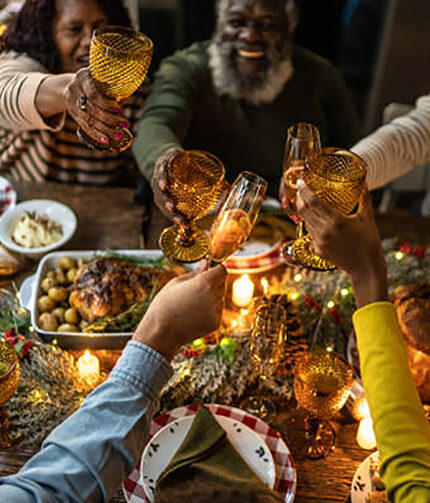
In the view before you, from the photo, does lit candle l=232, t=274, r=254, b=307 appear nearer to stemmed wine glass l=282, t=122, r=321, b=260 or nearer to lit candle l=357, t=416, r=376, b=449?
stemmed wine glass l=282, t=122, r=321, b=260

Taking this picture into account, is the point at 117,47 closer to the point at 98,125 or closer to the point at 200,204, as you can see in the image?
the point at 98,125

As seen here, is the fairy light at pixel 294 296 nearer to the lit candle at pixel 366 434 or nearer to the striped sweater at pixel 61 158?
the lit candle at pixel 366 434

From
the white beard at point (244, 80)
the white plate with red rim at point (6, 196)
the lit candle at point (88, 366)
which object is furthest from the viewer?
the white beard at point (244, 80)

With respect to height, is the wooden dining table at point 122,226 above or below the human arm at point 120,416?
below

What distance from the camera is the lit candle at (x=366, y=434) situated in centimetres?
124

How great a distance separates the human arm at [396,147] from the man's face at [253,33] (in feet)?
2.35

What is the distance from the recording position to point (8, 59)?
152 centimetres

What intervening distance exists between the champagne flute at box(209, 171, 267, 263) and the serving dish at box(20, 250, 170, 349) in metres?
0.34

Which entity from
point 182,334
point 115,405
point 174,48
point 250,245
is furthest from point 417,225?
point 174,48

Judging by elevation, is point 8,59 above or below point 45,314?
above

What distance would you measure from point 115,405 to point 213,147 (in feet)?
5.77

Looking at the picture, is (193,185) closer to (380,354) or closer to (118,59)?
(118,59)

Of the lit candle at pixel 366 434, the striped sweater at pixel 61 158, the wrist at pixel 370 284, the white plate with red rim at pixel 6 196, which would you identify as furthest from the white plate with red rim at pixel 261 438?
the striped sweater at pixel 61 158

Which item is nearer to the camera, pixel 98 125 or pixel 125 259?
pixel 98 125
